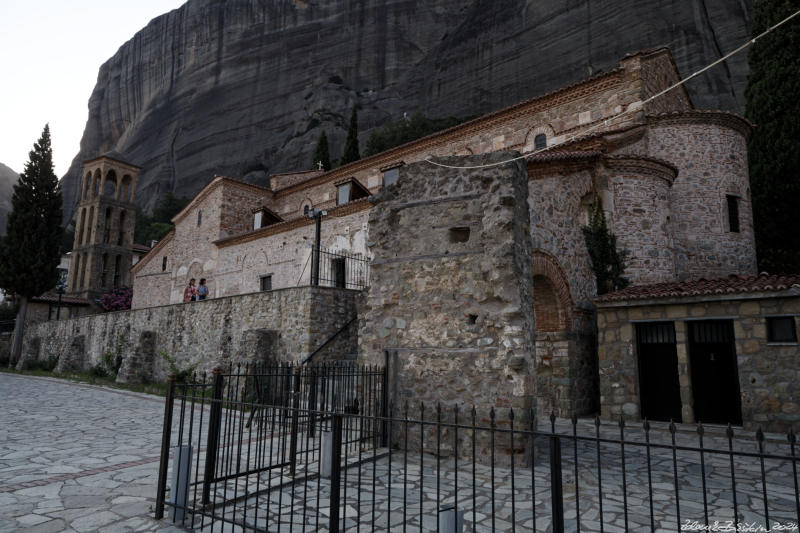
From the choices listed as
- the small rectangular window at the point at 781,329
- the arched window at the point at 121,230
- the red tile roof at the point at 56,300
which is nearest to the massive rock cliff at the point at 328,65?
the arched window at the point at 121,230

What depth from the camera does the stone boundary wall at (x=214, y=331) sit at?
1363 cm

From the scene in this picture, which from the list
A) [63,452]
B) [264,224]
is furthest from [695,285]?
[264,224]

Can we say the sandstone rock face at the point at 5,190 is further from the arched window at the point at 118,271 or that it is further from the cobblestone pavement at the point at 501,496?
the cobblestone pavement at the point at 501,496

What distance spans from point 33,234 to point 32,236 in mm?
138

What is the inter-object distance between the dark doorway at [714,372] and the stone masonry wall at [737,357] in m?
0.32

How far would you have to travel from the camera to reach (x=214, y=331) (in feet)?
53.2

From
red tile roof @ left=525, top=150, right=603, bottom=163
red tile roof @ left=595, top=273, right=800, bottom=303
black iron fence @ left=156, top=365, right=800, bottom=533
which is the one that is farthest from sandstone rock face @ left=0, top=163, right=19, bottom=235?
red tile roof @ left=595, top=273, right=800, bottom=303

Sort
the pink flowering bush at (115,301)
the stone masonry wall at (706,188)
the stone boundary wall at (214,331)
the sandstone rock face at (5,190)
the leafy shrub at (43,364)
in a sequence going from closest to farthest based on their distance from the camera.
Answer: the stone boundary wall at (214,331) < the stone masonry wall at (706,188) < the leafy shrub at (43,364) < the pink flowering bush at (115,301) < the sandstone rock face at (5,190)

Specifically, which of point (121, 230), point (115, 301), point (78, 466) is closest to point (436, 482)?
point (78, 466)

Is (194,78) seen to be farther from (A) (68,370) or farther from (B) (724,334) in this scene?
(B) (724,334)

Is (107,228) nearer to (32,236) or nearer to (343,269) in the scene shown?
(32,236)

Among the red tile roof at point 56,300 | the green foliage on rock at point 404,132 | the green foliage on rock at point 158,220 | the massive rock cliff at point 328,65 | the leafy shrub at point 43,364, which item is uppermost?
the massive rock cliff at point 328,65

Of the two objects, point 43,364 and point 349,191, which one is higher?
point 349,191

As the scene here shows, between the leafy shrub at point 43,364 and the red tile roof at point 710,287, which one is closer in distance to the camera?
the red tile roof at point 710,287
